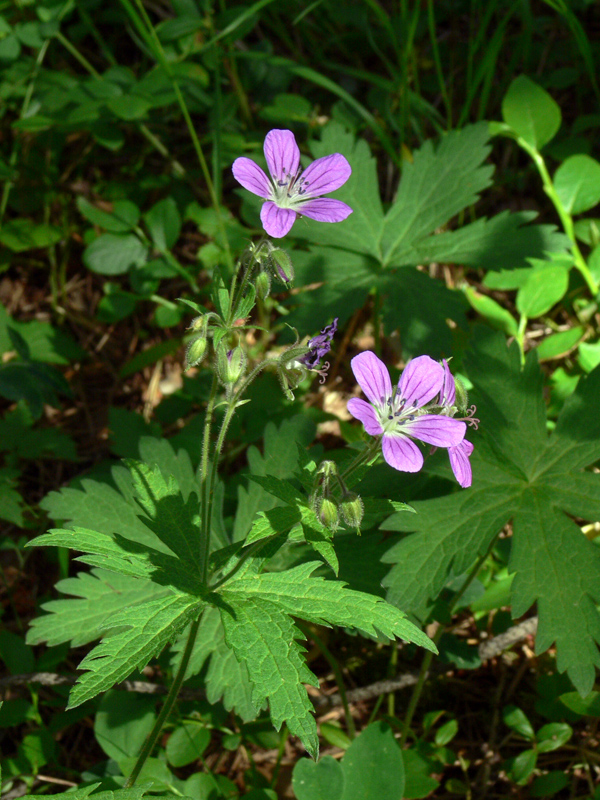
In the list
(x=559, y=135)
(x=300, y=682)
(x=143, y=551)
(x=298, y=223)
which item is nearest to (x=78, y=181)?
(x=298, y=223)

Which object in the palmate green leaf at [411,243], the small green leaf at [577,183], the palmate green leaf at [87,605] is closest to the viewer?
the palmate green leaf at [87,605]

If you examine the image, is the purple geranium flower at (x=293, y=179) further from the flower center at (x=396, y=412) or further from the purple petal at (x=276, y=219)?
the flower center at (x=396, y=412)

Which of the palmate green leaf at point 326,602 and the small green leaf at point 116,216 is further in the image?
the small green leaf at point 116,216

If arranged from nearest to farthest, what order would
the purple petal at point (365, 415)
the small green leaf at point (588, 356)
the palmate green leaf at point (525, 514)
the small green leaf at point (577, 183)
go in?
1. the purple petal at point (365, 415)
2. the palmate green leaf at point (525, 514)
3. the small green leaf at point (588, 356)
4. the small green leaf at point (577, 183)

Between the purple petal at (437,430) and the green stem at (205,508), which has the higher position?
the purple petal at (437,430)

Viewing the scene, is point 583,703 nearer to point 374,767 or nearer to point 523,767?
point 523,767

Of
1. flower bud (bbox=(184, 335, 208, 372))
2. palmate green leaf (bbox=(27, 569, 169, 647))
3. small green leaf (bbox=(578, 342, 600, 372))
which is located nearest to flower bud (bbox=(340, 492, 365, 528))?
flower bud (bbox=(184, 335, 208, 372))

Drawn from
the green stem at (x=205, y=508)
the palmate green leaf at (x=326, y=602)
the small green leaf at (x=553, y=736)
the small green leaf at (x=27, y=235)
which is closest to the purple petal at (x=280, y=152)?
the green stem at (x=205, y=508)
